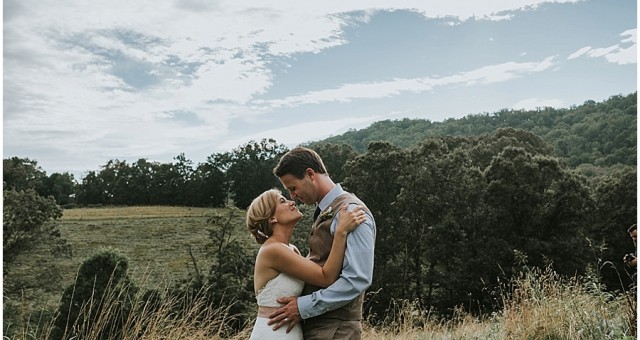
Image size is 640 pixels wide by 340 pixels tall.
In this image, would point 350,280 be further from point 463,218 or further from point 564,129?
point 564,129

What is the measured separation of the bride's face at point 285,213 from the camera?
9.05 feet

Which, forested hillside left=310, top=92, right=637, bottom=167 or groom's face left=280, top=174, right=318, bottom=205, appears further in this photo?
forested hillside left=310, top=92, right=637, bottom=167

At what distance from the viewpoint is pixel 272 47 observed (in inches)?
1703

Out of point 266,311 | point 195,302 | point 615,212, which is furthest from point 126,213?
point 266,311

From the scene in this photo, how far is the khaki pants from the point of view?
2602 mm

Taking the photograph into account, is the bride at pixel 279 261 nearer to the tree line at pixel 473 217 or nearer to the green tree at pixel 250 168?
the tree line at pixel 473 217

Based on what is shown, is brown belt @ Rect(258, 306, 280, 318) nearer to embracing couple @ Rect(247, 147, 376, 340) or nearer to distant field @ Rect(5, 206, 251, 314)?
embracing couple @ Rect(247, 147, 376, 340)

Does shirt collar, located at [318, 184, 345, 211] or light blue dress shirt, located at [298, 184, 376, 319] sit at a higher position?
shirt collar, located at [318, 184, 345, 211]

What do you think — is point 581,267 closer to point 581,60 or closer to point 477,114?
point 581,60

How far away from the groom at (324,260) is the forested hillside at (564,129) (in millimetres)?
28746

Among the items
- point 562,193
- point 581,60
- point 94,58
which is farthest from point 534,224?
point 94,58

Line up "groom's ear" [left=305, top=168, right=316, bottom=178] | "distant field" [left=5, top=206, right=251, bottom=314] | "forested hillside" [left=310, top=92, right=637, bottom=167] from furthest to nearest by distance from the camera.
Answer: "distant field" [left=5, top=206, right=251, bottom=314] → "forested hillside" [left=310, top=92, right=637, bottom=167] → "groom's ear" [left=305, top=168, right=316, bottom=178]

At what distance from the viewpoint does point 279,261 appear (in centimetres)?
268

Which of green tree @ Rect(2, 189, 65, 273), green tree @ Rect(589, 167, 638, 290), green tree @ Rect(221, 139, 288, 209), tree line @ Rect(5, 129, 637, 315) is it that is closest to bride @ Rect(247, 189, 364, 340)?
tree line @ Rect(5, 129, 637, 315)
